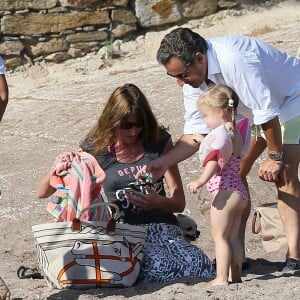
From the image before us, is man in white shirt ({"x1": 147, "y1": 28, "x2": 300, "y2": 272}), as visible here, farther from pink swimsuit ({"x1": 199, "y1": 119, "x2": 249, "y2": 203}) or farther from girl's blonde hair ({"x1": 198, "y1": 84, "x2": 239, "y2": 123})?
pink swimsuit ({"x1": 199, "y1": 119, "x2": 249, "y2": 203})

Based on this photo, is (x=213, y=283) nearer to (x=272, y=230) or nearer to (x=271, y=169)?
(x=271, y=169)

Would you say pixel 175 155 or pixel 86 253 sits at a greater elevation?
pixel 175 155

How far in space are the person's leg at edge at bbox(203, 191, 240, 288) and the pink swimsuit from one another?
49 mm

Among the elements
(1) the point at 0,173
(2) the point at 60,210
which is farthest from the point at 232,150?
(1) the point at 0,173

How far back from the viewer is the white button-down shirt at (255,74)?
5047mm

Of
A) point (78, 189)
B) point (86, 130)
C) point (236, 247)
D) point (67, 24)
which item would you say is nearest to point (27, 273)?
point (78, 189)

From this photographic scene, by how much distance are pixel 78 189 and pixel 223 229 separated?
73cm

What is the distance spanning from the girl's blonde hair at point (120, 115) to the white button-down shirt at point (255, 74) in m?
0.31

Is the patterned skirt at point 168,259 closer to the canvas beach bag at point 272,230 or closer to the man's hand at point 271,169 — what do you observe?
the man's hand at point 271,169

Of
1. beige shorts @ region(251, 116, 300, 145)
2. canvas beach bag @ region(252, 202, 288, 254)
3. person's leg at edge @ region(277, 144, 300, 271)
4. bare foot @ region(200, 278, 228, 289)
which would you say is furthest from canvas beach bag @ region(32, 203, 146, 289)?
canvas beach bag @ region(252, 202, 288, 254)

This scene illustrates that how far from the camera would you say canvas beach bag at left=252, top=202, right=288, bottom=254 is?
5898 millimetres

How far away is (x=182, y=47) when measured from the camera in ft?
16.6

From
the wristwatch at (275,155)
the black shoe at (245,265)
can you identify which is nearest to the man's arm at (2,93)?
the wristwatch at (275,155)

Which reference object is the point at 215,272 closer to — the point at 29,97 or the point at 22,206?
the point at 22,206
